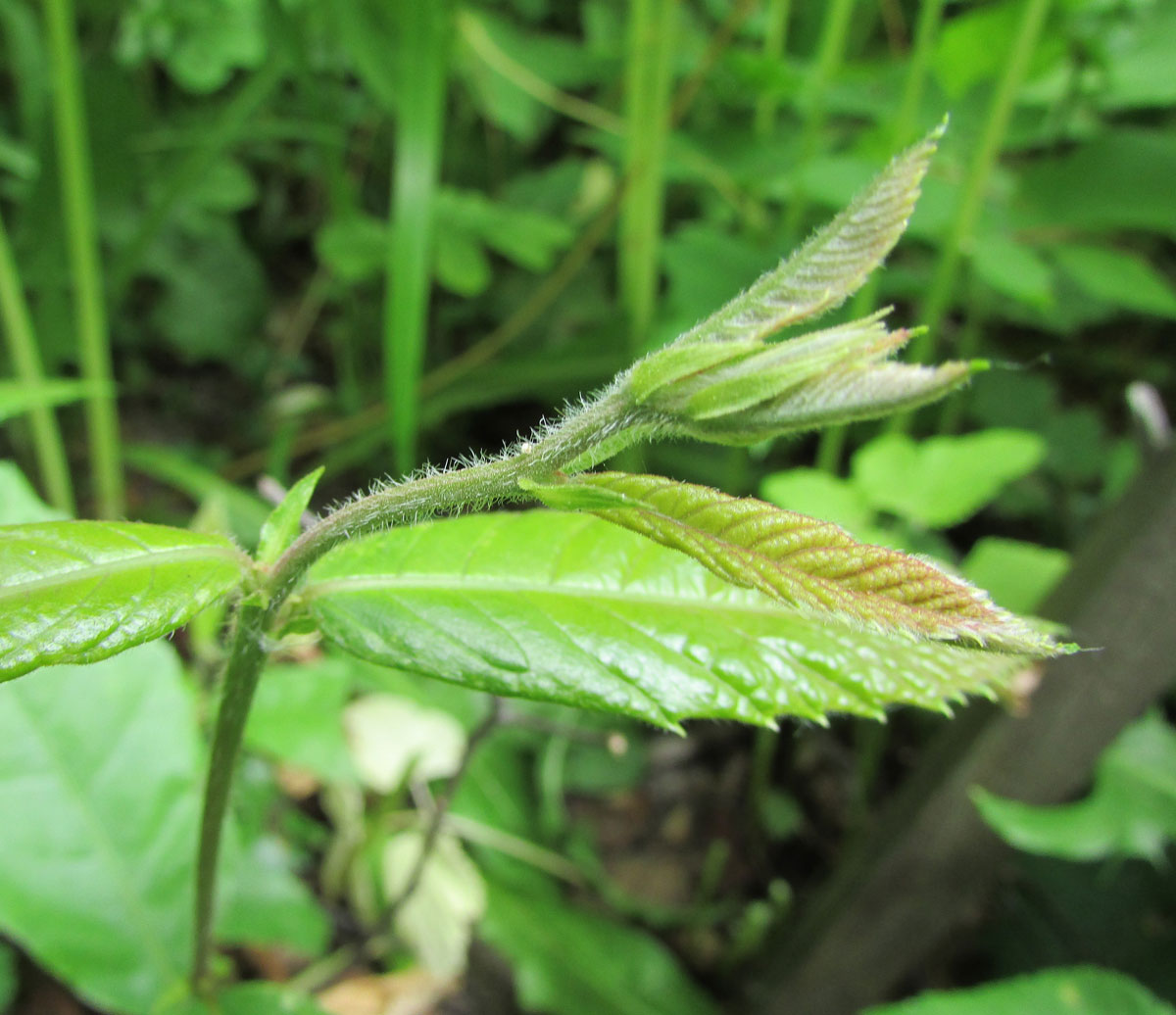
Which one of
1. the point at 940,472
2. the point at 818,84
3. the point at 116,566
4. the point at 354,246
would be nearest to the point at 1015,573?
the point at 940,472

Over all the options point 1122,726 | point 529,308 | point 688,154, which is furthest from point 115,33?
point 1122,726

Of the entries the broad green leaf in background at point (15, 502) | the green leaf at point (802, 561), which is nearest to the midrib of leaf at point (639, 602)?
the green leaf at point (802, 561)

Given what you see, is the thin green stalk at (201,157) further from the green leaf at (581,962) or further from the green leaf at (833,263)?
the green leaf at (833,263)

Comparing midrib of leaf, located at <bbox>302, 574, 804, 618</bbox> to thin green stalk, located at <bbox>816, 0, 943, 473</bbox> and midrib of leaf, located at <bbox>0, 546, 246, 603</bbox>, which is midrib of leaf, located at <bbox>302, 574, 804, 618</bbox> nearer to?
midrib of leaf, located at <bbox>0, 546, 246, 603</bbox>

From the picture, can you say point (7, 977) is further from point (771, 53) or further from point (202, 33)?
point (771, 53)

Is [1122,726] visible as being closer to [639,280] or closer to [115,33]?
[639,280]

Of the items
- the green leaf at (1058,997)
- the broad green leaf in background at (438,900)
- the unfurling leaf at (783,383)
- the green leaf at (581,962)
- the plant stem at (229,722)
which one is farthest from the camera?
the broad green leaf in background at (438,900)

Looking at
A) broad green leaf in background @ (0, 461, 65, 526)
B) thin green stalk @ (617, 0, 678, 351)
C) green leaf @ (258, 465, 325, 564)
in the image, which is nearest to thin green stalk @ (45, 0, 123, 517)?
broad green leaf in background @ (0, 461, 65, 526)
